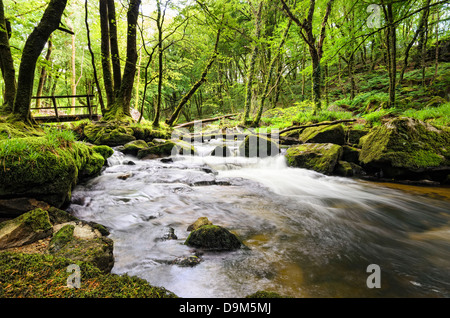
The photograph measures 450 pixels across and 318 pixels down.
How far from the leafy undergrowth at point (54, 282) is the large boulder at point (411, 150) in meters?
6.64

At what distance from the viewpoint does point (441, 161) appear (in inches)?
208

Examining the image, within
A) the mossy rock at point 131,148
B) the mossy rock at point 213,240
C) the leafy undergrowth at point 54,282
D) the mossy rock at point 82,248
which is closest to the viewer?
the leafy undergrowth at point 54,282

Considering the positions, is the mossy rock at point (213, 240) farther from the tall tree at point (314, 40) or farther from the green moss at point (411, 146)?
the tall tree at point (314, 40)

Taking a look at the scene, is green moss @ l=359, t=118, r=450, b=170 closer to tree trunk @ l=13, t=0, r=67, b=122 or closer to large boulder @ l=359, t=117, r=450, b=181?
large boulder @ l=359, t=117, r=450, b=181

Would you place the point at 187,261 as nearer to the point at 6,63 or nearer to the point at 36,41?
the point at 36,41

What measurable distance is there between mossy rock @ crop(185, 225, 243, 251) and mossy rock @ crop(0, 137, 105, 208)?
2.15 m

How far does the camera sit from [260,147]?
8.37m

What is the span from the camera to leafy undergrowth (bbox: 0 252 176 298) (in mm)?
1153

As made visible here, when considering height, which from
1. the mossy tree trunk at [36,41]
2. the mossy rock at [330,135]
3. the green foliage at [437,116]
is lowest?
the mossy rock at [330,135]

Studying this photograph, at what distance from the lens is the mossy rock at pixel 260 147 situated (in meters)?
8.30

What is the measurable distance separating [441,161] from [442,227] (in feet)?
9.99

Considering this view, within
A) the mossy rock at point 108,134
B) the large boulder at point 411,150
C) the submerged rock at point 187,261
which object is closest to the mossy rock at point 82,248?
the submerged rock at point 187,261

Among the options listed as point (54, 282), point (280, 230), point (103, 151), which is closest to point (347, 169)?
point (280, 230)

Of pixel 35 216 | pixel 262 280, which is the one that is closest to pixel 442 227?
pixel 262 280
